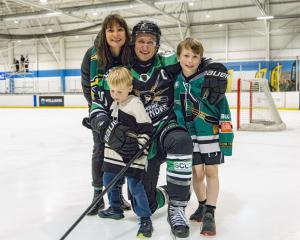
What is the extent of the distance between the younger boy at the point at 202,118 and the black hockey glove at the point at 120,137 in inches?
10.3

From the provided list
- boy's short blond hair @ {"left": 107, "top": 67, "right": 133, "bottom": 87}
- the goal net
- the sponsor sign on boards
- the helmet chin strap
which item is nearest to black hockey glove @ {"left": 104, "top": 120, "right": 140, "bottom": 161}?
boy's short blond hair @ {"left": 107, "top": 67, "right": 133, "bottom": 87}

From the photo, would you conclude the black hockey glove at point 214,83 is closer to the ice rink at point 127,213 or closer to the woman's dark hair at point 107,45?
the woman's dark hair at point 107,45

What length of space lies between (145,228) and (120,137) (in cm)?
43

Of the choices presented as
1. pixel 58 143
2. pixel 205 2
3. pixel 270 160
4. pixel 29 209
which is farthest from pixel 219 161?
pixel 205 2

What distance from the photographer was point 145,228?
1.64 metres

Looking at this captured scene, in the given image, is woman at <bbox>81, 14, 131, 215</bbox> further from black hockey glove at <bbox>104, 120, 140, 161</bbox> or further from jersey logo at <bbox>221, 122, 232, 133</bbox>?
jersey logo at <bbox>221, 122, 232, 133</bbox>

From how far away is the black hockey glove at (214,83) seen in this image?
1.65m

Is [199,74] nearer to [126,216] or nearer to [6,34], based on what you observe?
[126,216]

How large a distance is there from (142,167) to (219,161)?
37cm

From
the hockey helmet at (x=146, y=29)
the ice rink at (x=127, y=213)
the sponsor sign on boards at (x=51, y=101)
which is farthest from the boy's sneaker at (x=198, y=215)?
the sponsor sign on boards at (x=51, y=101)

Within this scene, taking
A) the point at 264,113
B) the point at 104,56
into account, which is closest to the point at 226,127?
the point at 104,56

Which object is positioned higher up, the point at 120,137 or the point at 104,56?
the point at 104,56

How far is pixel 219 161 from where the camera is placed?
1.74 metres

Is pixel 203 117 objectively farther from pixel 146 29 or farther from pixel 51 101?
pixel 51 101
